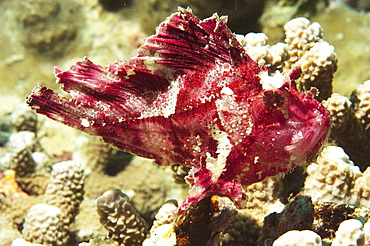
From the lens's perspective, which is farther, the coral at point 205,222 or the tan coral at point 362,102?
the tan coral at point 362,102

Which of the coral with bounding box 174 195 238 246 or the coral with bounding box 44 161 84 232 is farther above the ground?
the coral with bounding box 44 161 84 232

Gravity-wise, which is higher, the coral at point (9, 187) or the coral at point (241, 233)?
the coral at point (9, 187)

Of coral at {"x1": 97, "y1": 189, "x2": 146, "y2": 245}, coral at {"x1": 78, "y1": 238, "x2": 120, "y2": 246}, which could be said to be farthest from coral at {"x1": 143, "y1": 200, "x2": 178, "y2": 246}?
coral at {"x1": 78, "y1": 238, "x2": 120, "y2": 246}

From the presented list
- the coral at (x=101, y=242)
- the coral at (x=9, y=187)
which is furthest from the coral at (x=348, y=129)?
the coral at (x=9, y=187)

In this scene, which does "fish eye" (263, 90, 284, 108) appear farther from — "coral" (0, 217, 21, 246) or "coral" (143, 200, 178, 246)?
"coral" (0, 217, 21, 246)

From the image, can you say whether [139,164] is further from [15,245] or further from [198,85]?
[198,85]

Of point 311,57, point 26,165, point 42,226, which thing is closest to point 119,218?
point 42,226

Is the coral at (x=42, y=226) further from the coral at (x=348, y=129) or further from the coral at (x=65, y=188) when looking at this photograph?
the coral at (x=348, y=129)
